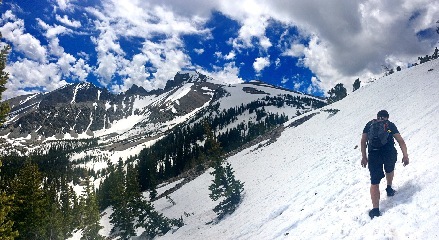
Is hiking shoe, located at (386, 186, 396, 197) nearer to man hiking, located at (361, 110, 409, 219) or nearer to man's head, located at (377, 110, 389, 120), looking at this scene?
man hiking, located at (361, 110, 409, 219)

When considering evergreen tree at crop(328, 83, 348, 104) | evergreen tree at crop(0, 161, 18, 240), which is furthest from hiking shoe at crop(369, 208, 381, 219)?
evergreen tree at crop(328, 83, 348, 104)

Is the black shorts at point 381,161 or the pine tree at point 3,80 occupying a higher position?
the pine tree at point 3,80

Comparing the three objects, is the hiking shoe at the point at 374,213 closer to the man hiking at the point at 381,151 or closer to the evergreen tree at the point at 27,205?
the man hiking at the point at 381,151

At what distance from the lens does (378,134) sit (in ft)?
33.3

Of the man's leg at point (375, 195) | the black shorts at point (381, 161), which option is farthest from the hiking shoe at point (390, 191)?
the man's leg at point (375, 195)

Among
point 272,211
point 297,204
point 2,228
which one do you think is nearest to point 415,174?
point 297,204

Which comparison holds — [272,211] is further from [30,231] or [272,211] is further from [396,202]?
[30,231]

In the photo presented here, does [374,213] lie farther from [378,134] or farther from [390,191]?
[378,134]

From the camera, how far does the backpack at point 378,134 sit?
10.1 metres

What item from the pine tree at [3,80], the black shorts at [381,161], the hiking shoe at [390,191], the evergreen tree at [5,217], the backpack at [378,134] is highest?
the pine tree at [3,80]

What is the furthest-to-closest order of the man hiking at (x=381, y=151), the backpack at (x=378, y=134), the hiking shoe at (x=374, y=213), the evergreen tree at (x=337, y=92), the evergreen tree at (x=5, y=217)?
the evergreen tree at (x=337, y=92) < the evergreen tree at (x=5, y=217) < the backpack at (x=378, y=134) < the man hiking at (x=381, y=151) < the hiking shoe at (x=374, y=213)

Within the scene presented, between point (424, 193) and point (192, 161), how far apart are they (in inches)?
4921

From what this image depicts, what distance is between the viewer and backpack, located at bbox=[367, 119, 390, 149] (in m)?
10.1

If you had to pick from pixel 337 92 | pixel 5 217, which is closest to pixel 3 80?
pixel 5 217
